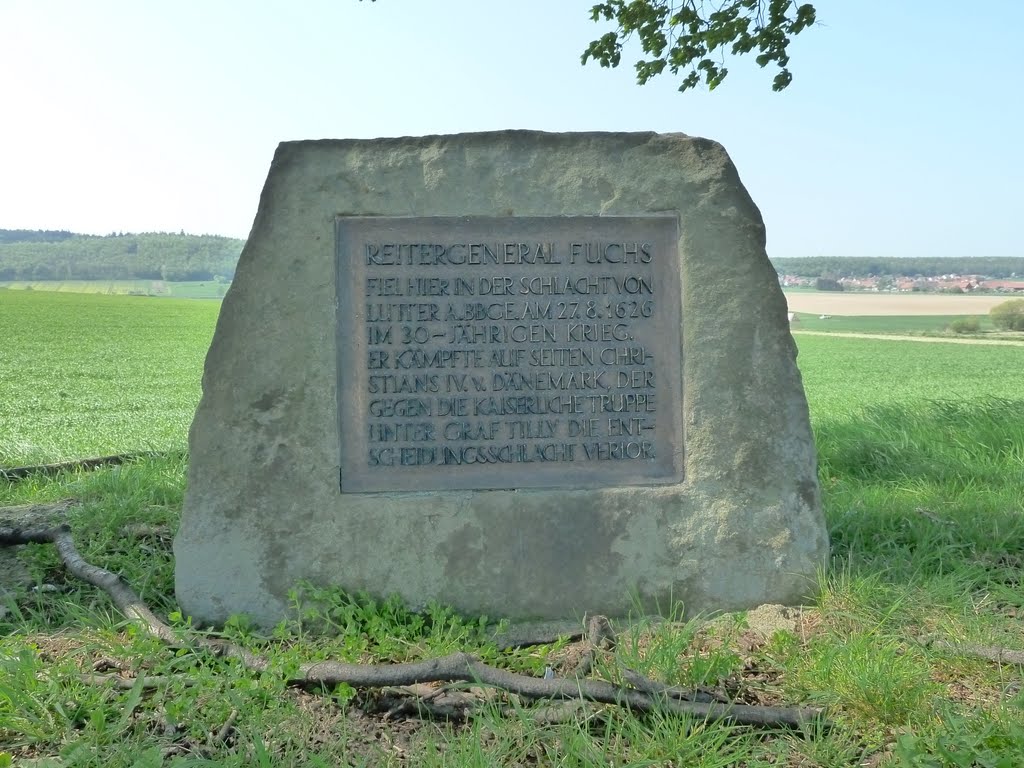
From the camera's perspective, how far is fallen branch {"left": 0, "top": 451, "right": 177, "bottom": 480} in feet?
19.5

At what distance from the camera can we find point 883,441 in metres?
5.84

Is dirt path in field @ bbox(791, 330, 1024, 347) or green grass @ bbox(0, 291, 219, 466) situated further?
dirt path in field @ bbox(791, 330, 1024, 347)

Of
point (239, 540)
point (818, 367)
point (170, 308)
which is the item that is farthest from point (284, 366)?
point (170, 308)

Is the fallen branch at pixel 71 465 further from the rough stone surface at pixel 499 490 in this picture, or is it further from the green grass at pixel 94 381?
the rough stone surface at pixel 499 490

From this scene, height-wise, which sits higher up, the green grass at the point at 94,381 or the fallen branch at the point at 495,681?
the green grass at the point at 94,381

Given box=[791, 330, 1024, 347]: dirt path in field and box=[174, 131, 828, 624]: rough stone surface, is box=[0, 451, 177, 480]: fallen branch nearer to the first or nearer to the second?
box=[174, 131, 828, 624]: rough stone surface

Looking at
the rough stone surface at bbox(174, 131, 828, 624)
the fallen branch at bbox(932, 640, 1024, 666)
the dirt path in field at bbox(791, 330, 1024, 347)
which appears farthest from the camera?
the dirt path in field at bbox(791, 330, 1024, 347)

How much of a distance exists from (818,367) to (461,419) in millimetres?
16789

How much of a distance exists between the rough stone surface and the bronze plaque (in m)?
0.07

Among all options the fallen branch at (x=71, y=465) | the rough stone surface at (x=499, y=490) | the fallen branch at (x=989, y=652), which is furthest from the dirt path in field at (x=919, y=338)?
the fallen branch at (x=989, y=652)

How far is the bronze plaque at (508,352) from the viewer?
3412 millimetres

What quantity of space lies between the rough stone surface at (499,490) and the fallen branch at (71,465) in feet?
10.5

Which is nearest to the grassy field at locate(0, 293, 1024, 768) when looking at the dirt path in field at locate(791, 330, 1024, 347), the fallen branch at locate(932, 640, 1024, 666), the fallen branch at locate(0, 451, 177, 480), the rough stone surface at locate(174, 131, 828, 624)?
the fallen branch at locate(932, 640, 1024, 666)

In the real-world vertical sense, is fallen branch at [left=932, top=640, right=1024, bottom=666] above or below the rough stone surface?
below
